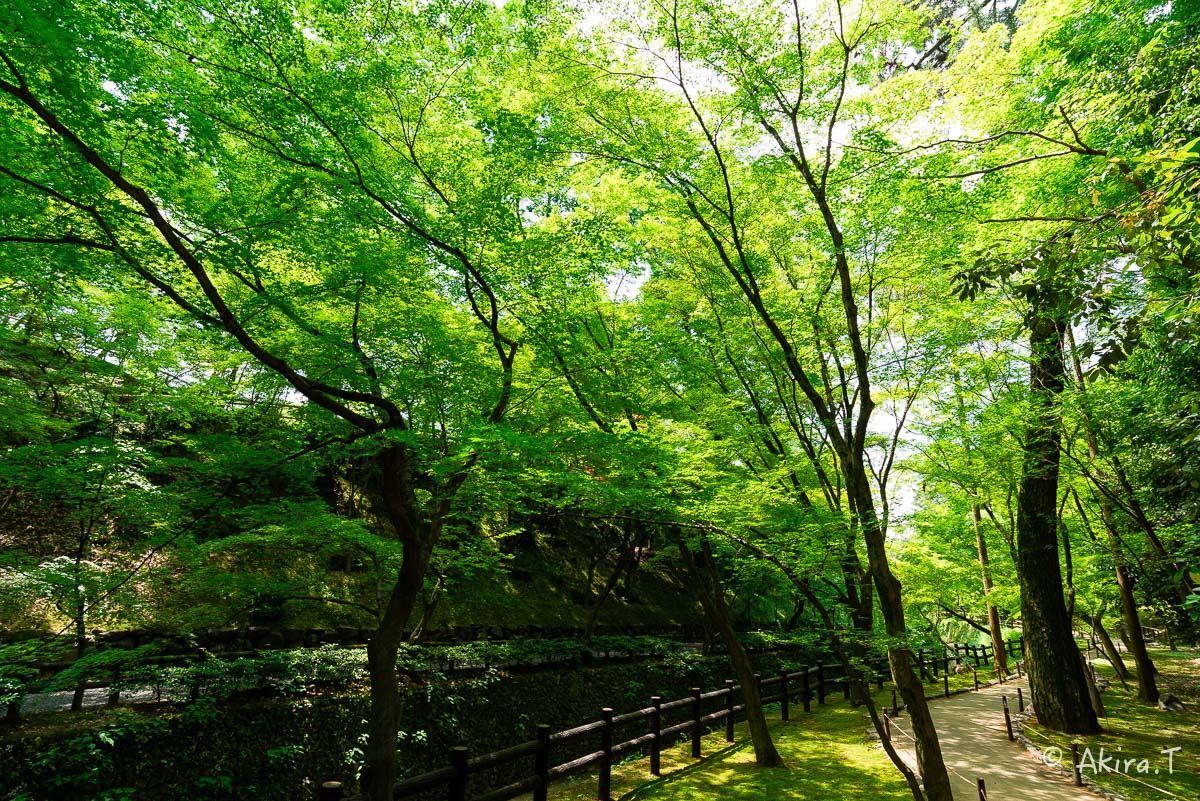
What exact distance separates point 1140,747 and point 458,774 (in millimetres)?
10635

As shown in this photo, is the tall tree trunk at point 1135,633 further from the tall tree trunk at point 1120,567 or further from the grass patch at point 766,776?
the grass patch at point 766,776

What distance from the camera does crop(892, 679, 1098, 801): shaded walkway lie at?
6605 millimetres

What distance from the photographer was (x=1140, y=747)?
8406mm

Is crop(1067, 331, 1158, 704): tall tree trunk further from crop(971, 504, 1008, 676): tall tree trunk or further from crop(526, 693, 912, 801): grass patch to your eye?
crop(526, 693, 912, 801): grass patch

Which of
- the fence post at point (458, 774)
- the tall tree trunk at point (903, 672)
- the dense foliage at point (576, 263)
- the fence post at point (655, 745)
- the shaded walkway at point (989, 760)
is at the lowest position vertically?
the shaded walkway at point (989, 760)

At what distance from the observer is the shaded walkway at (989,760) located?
661 cm

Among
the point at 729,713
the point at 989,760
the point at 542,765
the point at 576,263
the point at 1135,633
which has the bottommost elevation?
the point at 989,760

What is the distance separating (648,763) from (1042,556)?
316 inches

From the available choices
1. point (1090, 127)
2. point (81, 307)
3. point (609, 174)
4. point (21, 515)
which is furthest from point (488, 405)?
point (21, 515)

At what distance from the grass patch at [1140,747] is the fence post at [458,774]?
6.32 metres

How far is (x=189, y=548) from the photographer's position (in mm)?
7285

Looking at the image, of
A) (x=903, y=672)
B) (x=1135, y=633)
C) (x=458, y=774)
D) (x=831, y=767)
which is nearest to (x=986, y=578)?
(x=1135, y=633)

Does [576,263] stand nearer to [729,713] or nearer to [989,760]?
[729,713]

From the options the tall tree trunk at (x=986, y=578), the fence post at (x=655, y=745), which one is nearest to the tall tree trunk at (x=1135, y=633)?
the tall tree trunk at (x=986, y=578)
